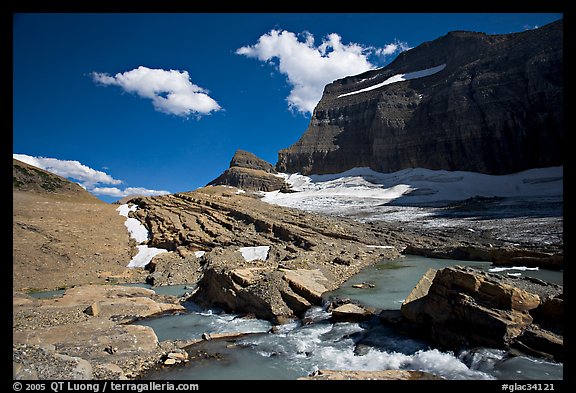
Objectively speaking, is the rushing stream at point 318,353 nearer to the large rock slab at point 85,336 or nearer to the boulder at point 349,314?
the boulder at point 349,314

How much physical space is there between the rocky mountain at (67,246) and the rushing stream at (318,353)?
36.6 ft

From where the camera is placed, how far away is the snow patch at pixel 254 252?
23.6 metres

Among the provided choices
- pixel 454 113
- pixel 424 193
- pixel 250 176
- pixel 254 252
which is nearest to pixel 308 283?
pixel 254 252

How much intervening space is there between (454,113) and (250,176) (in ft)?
205

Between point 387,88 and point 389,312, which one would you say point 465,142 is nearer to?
point 387,88

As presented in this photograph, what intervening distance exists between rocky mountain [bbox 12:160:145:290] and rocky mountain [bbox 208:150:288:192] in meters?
64.3

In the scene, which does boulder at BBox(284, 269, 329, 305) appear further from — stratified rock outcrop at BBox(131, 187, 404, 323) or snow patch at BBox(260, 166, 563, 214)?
snow patch at BBox(260, 166, 563, 214)

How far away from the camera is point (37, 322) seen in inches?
436

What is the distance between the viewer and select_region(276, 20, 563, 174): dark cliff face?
68.6 m

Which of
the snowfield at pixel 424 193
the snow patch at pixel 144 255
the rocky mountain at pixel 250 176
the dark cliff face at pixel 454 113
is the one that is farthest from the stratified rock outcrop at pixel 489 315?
the rocky mountain at pixel 250 176
